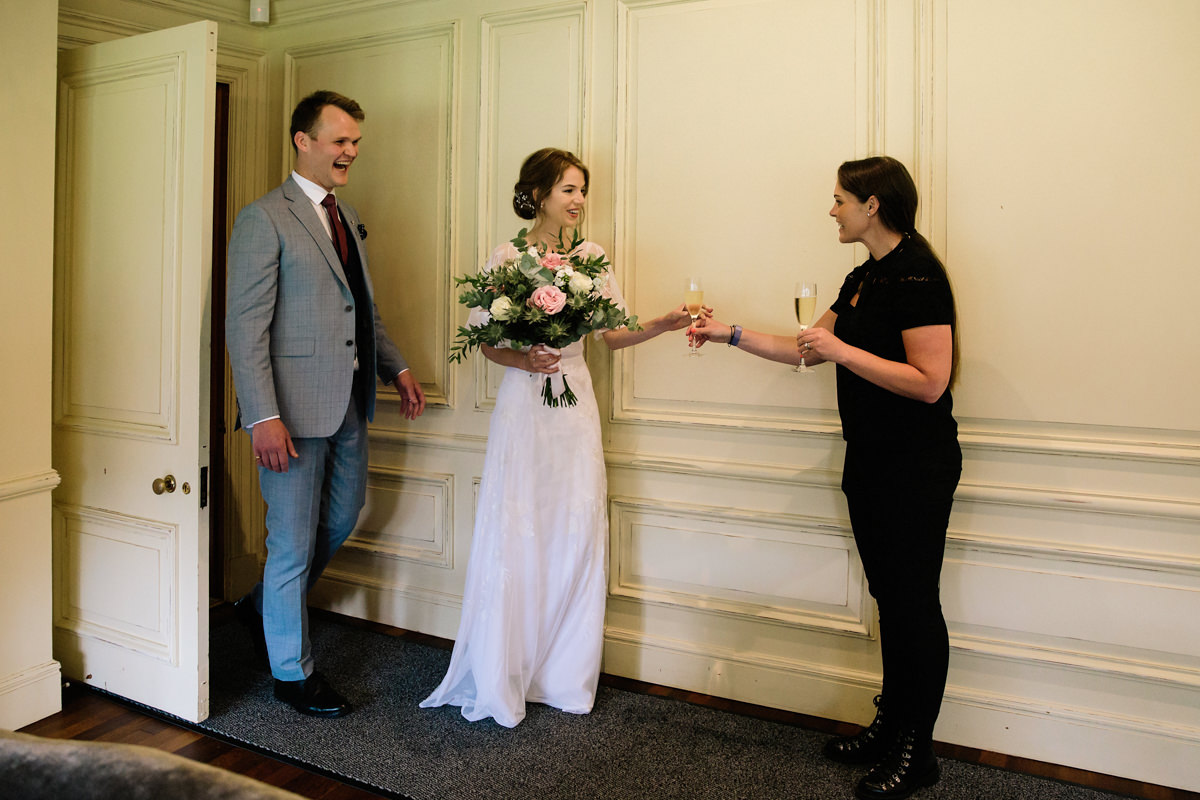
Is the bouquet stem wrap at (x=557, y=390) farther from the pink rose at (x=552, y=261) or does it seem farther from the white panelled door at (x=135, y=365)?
the white panelled door at (x=135, y=365)

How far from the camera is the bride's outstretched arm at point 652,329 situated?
8.71 ft

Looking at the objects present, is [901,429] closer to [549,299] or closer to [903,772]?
[903,772]

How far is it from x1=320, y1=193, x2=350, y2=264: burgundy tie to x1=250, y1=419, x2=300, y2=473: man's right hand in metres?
0.65

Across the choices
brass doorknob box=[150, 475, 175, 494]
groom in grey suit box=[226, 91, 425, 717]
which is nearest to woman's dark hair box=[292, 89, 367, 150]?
groom in grey suit box=[226, 91, 425, 717]

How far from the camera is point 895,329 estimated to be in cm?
230

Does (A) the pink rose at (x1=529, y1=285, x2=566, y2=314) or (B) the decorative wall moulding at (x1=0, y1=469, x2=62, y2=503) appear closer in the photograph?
(A) the pink rose at (x1=529, y1=285, x2=566, y2=314)

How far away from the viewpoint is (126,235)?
290 centimetres

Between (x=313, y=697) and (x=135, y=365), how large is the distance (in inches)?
50.7

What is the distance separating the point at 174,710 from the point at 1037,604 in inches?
109

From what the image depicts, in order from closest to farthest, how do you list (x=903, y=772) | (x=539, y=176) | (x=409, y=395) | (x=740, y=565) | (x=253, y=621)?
(x=903, y=772) → (x=539, y=176) → (x=740, y=565) → (x=253, y=621) → (x=409, y=395)

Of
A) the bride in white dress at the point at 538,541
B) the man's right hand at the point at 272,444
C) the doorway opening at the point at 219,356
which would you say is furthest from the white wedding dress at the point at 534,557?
the doorway opening at the point at 219,356

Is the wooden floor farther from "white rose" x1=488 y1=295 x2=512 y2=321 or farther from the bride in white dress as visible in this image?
"white rose" x1=488 y1=295 x2=512 y2=321

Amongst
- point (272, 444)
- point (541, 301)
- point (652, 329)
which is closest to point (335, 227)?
point (272, 444)

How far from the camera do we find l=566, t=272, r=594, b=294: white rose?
2533 mm
